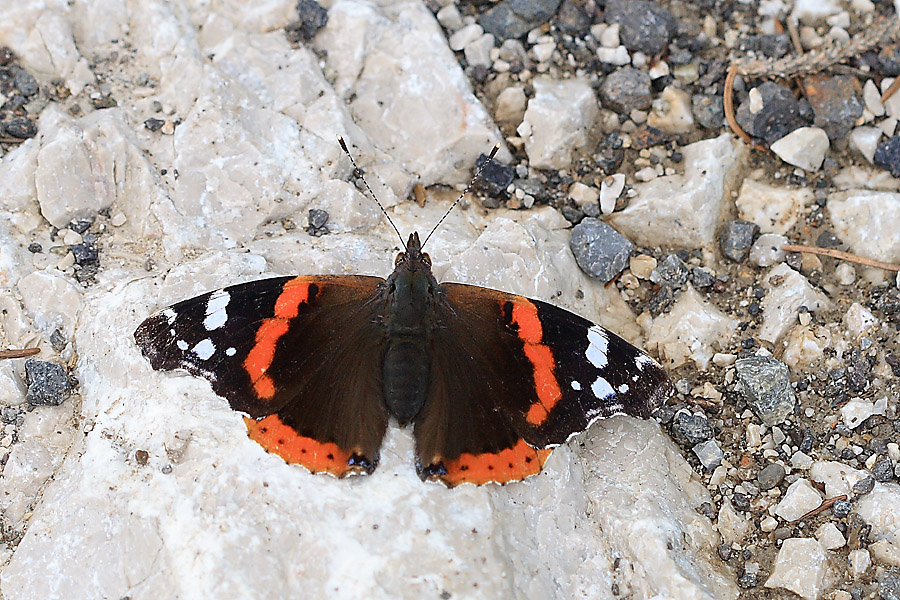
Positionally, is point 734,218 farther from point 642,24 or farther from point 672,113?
point 642,24

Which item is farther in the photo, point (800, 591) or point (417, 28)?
point (417, 28)

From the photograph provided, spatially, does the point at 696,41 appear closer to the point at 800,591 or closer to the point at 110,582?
the point at 800,591

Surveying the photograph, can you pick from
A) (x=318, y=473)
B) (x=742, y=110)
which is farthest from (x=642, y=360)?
(x=742, y=110)

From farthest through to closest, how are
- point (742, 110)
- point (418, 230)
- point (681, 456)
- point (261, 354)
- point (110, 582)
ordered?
point (742, 110), point (418, 230), point (681, 456), point (261, 354), point (110, 582)

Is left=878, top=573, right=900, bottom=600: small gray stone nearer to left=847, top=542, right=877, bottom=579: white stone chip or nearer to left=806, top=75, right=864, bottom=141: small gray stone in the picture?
left=847, top=542, right=877, bottom=579: white stone chip

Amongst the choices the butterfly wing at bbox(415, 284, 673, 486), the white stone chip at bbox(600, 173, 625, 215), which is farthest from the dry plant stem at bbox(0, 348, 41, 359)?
the white stone chip at bbox(600, 173, 625, 215)

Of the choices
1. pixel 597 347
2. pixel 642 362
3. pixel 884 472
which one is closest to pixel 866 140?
pixel 884 472

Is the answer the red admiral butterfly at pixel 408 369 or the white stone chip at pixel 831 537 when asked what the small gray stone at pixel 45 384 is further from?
the white stone chip at pixel 831 537
